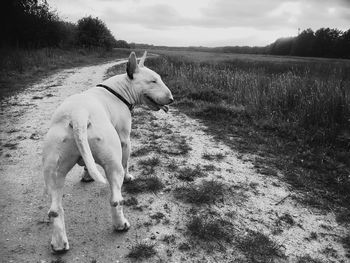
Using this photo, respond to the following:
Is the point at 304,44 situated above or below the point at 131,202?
above

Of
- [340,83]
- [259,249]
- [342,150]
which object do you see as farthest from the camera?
[340,83]

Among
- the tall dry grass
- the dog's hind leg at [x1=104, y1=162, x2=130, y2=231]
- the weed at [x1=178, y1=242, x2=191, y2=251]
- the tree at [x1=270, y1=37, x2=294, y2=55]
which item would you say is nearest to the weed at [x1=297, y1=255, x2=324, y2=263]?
the weed at [x1=178, y1=242, x2=191, y2=251]

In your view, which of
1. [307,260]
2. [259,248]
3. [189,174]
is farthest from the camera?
[189,174]

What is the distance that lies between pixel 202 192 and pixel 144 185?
3.13ft

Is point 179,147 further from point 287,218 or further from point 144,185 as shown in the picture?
point 287,218

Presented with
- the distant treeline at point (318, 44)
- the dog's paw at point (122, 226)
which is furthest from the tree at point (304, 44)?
the dog's paw at point (122, 226)

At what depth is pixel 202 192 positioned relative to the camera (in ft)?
14.9

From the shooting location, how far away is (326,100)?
818 centimetres

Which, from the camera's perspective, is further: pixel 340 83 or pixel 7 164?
pixel 340 83

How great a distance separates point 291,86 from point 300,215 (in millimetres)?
6503

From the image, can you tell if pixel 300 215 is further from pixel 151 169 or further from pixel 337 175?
pixel 151 169

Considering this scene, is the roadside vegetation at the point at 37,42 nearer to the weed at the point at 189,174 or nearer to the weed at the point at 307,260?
the weed at the point at 189,174

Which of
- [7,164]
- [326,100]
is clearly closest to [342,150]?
[326,100]

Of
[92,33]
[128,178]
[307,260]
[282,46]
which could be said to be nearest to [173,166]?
[128,178]
